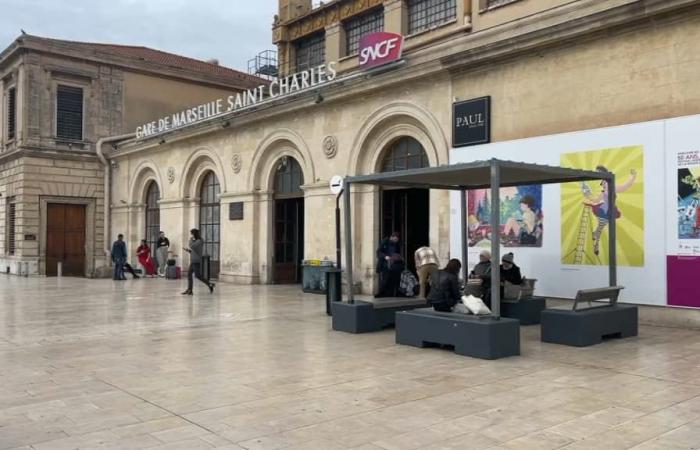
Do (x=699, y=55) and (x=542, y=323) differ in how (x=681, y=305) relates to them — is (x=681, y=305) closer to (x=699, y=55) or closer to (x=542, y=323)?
(x=542, y=323)

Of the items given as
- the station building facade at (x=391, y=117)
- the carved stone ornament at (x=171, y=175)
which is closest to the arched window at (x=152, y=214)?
the station building facade at (x=391, y=117)

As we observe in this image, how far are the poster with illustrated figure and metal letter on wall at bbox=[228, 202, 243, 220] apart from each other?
9149 mm

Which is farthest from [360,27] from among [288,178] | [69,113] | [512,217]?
[512,217]

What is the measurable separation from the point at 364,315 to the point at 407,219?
7335 mm

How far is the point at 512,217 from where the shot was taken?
43.1 ft

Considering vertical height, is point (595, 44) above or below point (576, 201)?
above

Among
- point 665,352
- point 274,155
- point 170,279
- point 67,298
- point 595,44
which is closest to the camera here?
point 665,352

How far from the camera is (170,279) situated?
2328 centimetres

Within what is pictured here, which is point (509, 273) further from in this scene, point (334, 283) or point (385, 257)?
point (385, 257)

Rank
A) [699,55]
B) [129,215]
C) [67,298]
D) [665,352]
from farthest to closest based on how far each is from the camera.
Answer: [129,215], [67,298], [699,55], [665,352]

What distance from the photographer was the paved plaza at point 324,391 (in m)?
5.04

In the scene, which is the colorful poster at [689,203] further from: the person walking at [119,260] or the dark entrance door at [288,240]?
the person walking at [119,260]

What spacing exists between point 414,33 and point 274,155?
728 centimetres

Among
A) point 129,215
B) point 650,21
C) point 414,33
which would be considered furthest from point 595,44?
point 129,215
